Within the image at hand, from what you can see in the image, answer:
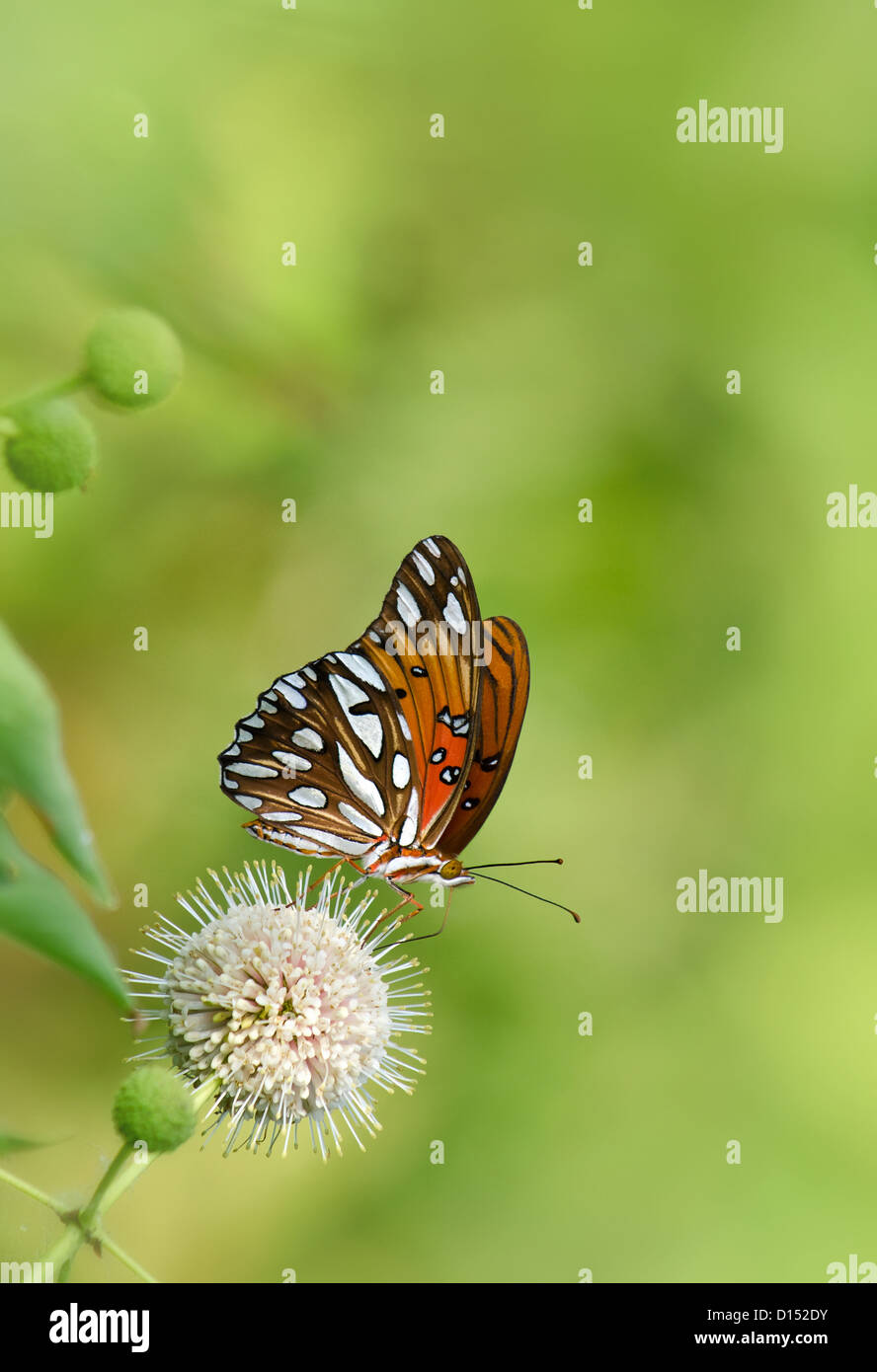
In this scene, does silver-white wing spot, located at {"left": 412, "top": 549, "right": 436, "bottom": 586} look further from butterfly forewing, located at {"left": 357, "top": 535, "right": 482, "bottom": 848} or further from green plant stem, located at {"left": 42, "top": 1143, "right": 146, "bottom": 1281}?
green plant stem, located at {"left": 42, "top": 1143, "right": 146, "bottom": 1281}

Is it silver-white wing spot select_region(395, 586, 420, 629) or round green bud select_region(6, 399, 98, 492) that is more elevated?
silver-white wing spot select_region(395, 586, 420, 629)

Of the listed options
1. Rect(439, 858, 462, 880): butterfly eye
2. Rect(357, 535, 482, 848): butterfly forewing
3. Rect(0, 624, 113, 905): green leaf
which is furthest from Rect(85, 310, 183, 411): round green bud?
Rect(439, 858, 462, 880): butterfly eye

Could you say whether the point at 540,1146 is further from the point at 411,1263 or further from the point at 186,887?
the point at 186,887

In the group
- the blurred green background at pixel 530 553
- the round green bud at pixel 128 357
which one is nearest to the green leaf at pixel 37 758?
the round green bud at pixel 128 357

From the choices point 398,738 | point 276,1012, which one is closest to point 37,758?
point 276,1012

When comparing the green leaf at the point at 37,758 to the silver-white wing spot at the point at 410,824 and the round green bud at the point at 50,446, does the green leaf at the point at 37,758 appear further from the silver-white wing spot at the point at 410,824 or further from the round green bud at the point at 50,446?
the silver-white wing spot at the point at 410,824
